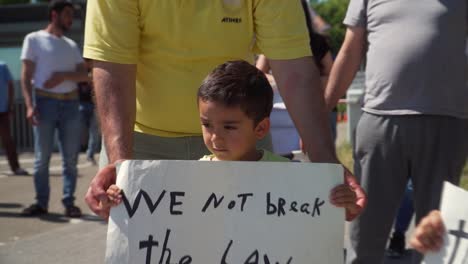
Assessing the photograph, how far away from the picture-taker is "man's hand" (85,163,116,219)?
2.24 m

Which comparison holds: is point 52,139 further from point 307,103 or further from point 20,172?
point 307,103

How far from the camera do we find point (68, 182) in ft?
22.8

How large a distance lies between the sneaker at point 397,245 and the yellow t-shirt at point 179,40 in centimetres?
277

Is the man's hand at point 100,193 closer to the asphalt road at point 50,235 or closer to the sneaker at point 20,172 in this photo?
the asphalt road at point 50,235

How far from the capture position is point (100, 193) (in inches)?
87.9

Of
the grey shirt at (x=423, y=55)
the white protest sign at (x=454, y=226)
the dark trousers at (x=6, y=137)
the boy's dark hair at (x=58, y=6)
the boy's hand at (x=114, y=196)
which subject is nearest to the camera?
the white protest sign at (x=454, y=226)

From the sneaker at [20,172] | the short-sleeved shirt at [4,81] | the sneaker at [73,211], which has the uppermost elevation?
the short-sleeved shirt at [4,81]

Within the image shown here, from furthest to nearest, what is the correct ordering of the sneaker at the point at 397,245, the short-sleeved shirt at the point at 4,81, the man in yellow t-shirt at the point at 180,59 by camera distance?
the short-sleeved shirt at the point at 4,81, the sneaker at the point at 397,245, the man in yellow t-shirt at the point at 180,59

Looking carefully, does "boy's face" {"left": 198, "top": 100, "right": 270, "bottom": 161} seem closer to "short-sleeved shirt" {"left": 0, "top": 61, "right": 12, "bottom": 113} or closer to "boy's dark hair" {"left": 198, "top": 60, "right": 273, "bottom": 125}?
"boy's dark hair" {"left": 198, "top": 60, "right": 273, "bottom": 125}

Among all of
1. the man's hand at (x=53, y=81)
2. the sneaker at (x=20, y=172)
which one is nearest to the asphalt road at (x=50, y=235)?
the man's hand at (x=53, y=81)

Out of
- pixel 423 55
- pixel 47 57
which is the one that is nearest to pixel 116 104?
pixel 423 55

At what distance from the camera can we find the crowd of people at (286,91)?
244cm

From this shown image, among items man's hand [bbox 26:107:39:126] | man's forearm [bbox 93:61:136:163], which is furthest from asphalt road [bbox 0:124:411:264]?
man's forearm [bbox 93:61:136:163]

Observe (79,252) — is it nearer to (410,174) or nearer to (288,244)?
(410,174)
